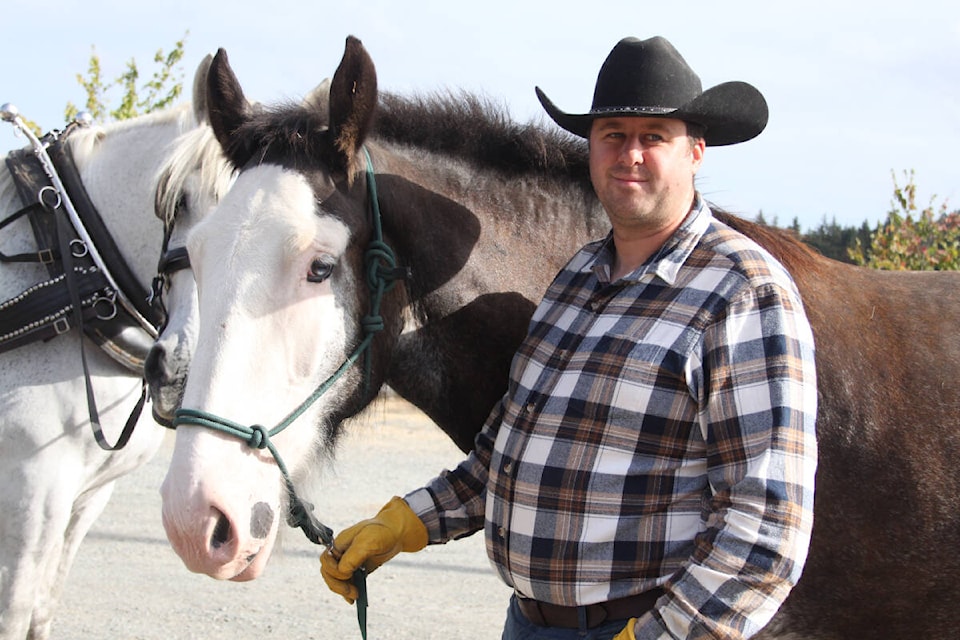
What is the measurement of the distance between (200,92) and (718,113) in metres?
2.00

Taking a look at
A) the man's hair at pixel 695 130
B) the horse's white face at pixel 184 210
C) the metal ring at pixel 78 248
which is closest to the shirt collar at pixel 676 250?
the man's hair at pixel 695 130

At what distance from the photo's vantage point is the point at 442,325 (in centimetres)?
213

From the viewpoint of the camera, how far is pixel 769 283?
157cm

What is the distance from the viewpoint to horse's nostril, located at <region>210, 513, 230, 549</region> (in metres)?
1.63

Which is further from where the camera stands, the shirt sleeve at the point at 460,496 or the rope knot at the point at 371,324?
the shirt sleeve at the point at 460,496

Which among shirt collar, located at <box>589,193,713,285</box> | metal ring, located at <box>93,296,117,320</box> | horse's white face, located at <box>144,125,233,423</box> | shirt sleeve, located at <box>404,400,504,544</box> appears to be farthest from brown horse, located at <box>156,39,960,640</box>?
metal ring, located at <box>93,296,117,320</box>

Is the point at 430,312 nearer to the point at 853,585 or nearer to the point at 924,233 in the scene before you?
the point at 853,585

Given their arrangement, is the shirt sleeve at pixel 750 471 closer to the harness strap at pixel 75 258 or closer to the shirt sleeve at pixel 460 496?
the shirt sleeve at pixel 460 496

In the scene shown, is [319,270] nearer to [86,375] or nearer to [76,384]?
[86,375]

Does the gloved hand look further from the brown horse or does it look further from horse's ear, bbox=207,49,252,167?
horse's ear, bbox=207,49,252,167

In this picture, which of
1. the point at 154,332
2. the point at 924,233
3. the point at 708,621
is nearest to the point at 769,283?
the point at 708,621

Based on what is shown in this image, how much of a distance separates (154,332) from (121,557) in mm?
2976

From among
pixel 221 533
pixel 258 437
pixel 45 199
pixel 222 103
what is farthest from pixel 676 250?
pixel 45 199

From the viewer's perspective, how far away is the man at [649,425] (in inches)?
56.9
